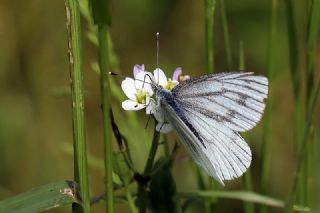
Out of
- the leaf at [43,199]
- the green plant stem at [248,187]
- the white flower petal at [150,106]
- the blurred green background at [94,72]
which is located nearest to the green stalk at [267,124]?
the green plant stem at [248,187]

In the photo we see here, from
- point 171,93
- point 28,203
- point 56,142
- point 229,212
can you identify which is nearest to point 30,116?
point 56,142

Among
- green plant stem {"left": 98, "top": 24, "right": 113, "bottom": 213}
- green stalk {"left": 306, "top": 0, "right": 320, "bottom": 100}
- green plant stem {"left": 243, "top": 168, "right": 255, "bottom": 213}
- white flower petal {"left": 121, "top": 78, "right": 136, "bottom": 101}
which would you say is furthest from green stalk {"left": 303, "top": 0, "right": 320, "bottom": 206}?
green plant stem {"left": 98, "top": 24, "right": 113, "bottom": 213}

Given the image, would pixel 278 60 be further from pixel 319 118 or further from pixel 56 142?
pixel 56 142

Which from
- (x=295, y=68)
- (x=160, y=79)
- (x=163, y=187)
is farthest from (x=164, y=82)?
(x=295, y=68)

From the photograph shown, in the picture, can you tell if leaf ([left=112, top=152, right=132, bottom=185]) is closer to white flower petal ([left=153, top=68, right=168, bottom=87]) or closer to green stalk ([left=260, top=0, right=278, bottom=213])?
white flower petal ([left=153, top=68, right=168, bottom=87])

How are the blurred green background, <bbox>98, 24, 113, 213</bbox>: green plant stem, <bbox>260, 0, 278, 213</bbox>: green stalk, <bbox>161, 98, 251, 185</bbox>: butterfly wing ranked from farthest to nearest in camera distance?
the blurred green background, <bbox>260, 0, 278, 213</bbox>: green stalk, <bbox>161, 98, 251, 185</bbox>: butterfly wing, <bbox>98, 24, 113, 213</bbox>: green plant stem

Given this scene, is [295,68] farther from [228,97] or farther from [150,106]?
[150,106]
